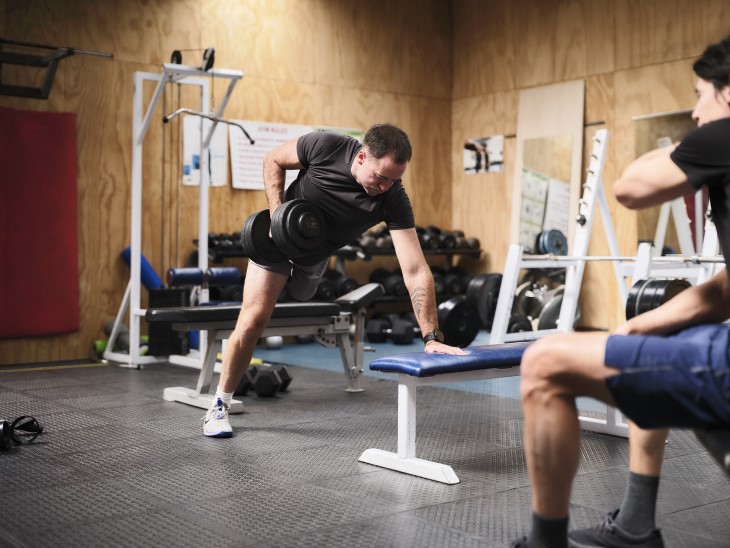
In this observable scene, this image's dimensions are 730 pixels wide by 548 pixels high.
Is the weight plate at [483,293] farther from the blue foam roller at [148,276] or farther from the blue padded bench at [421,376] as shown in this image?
the blue padded bench at [421,376]

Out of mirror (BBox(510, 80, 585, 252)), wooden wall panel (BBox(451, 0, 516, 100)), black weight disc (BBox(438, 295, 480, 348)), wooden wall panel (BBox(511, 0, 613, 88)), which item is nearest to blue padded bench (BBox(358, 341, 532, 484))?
black weight disc (BBox(438, 295, 480, 348))

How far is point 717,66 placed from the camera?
1.55 metres

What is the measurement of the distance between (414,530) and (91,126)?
4453 mm

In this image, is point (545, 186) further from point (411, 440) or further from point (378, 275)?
point (411, 440)

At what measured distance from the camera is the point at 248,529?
2.10m

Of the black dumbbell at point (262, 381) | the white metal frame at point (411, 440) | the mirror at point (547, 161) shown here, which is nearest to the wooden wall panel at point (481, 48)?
the mirror at point (547, 161)

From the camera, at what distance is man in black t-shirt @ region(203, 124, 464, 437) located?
292 centimetres

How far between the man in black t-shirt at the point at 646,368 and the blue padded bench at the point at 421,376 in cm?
91

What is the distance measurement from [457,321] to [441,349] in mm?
2076

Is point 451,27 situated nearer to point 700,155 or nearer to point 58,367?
point 58,367

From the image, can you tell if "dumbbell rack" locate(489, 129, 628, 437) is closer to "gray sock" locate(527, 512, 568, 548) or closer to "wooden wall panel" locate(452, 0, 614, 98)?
"gray sock" locate(527, 512, 568, 548)

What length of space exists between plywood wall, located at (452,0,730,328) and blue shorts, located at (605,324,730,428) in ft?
16.5

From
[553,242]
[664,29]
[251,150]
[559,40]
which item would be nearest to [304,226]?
[251,150]

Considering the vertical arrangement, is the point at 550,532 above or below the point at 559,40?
below
